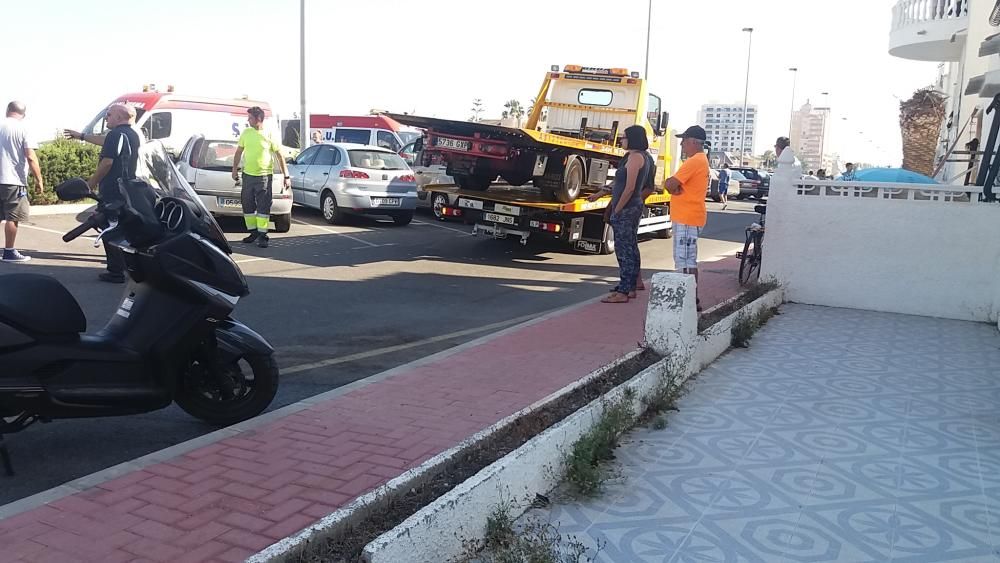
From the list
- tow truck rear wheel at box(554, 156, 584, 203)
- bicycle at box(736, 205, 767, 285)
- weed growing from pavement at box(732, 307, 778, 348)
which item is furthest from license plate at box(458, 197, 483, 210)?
weed growing from pavement at box(732, 307, 778, 348)

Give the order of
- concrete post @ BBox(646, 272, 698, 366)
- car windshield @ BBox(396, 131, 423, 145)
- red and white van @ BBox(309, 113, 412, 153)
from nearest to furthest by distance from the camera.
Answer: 1. concrete post @ BBox(646, 272, 698, 366)
2. car windshield @ BBox(396, 131, 423, 145)
3. red and white van @ BBox(309, 113, 412, 153)

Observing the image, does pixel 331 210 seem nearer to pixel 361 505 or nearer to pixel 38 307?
pixel 38 307

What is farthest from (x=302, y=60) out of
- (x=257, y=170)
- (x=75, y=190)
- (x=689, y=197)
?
(x=75, y=190)

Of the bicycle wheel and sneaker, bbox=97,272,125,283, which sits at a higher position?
the bicycle wheel

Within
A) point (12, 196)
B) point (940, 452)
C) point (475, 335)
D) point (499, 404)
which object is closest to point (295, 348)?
point (475, 335)

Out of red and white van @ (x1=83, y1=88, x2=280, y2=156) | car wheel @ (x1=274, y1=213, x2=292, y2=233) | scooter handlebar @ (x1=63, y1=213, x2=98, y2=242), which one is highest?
red and white van @ (x1=83, y1=88, x2=280, y2=156)

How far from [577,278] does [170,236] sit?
7.39m

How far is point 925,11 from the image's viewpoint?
1747cm

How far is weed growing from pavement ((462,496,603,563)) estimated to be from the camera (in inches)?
121

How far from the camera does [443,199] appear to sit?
12.2m

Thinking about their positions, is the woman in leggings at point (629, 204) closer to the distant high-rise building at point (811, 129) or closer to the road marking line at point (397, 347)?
the road marking line at point (397, 347)

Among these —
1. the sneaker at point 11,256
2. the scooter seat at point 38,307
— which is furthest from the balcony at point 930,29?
the scooter seat at point 38,307

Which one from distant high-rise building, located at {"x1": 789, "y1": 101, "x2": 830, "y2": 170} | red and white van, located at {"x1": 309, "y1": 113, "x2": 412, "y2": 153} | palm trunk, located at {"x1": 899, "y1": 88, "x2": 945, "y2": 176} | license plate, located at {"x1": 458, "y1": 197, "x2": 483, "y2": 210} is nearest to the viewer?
license plate, located at {"x1": 458, "y1": 197, "x2": 483, "y2": 210}

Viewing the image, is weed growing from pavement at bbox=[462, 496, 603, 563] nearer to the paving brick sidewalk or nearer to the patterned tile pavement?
the patterned tile pavement
